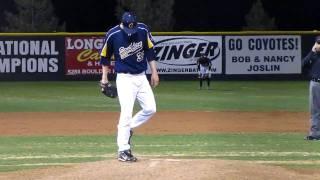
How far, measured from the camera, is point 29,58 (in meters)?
31.0

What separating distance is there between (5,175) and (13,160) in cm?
168

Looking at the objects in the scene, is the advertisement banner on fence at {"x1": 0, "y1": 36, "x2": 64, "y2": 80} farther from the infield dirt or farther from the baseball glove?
the baseball glove

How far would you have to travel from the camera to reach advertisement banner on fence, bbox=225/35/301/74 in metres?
31.9

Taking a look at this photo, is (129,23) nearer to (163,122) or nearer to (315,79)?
(315,79)

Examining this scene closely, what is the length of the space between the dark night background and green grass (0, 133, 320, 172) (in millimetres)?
26869

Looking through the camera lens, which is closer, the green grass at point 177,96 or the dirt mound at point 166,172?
the dirt mound at point 166,172

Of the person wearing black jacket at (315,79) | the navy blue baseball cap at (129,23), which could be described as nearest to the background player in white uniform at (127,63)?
the navy blue baseball cap at (129,23)

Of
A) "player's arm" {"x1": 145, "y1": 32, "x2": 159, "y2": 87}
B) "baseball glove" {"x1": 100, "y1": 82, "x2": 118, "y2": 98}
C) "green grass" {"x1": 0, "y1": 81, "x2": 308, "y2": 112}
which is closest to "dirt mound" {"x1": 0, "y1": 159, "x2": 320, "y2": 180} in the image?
"baseball glove" {"x1": 100, "y1": 82, "x2": 118, "y2": 98}

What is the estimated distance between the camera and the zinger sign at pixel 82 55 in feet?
105

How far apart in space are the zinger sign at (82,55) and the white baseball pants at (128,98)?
23.9 m

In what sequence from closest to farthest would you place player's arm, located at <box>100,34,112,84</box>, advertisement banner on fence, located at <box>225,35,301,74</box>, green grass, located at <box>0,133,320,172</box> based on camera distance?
player's arm, located at <box>100,34,112,84</box> → green grass, located at <box>0,133,320,172</box> → advertisement banner on fence, located at <box>225,35,301,74</box>

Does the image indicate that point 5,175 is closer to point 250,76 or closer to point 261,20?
point 250,76

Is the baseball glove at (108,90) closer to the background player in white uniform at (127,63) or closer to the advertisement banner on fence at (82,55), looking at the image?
the background player in white uniform at (127,63)

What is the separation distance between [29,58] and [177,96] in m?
10.0
